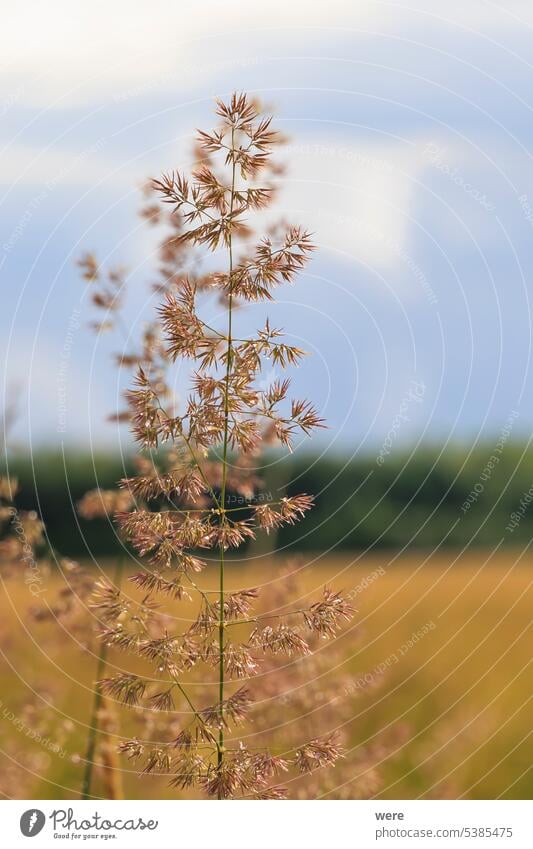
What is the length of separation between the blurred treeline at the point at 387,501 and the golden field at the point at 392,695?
103 inches

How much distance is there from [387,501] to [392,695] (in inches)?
331

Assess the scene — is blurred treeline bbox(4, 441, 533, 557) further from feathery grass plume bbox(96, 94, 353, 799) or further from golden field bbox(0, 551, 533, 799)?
feathery grass plume bbox(96, 94, 353, 799)

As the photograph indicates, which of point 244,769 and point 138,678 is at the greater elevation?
point 138,678

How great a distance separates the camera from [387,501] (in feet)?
51.0

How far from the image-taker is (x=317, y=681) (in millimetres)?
4227

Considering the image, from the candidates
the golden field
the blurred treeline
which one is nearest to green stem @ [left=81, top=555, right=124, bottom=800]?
the golden field

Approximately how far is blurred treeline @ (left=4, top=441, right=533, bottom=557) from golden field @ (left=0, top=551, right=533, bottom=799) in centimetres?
261

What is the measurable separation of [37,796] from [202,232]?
9.86ft

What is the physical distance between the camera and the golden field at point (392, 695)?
418cm

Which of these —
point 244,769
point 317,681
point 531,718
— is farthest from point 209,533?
point 531,718

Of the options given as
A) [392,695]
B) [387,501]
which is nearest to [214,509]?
[392,695]

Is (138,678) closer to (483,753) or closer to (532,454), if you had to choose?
(483,753)

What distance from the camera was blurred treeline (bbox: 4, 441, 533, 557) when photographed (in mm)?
13938

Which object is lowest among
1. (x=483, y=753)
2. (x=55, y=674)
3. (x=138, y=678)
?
(x=483, y=753)
